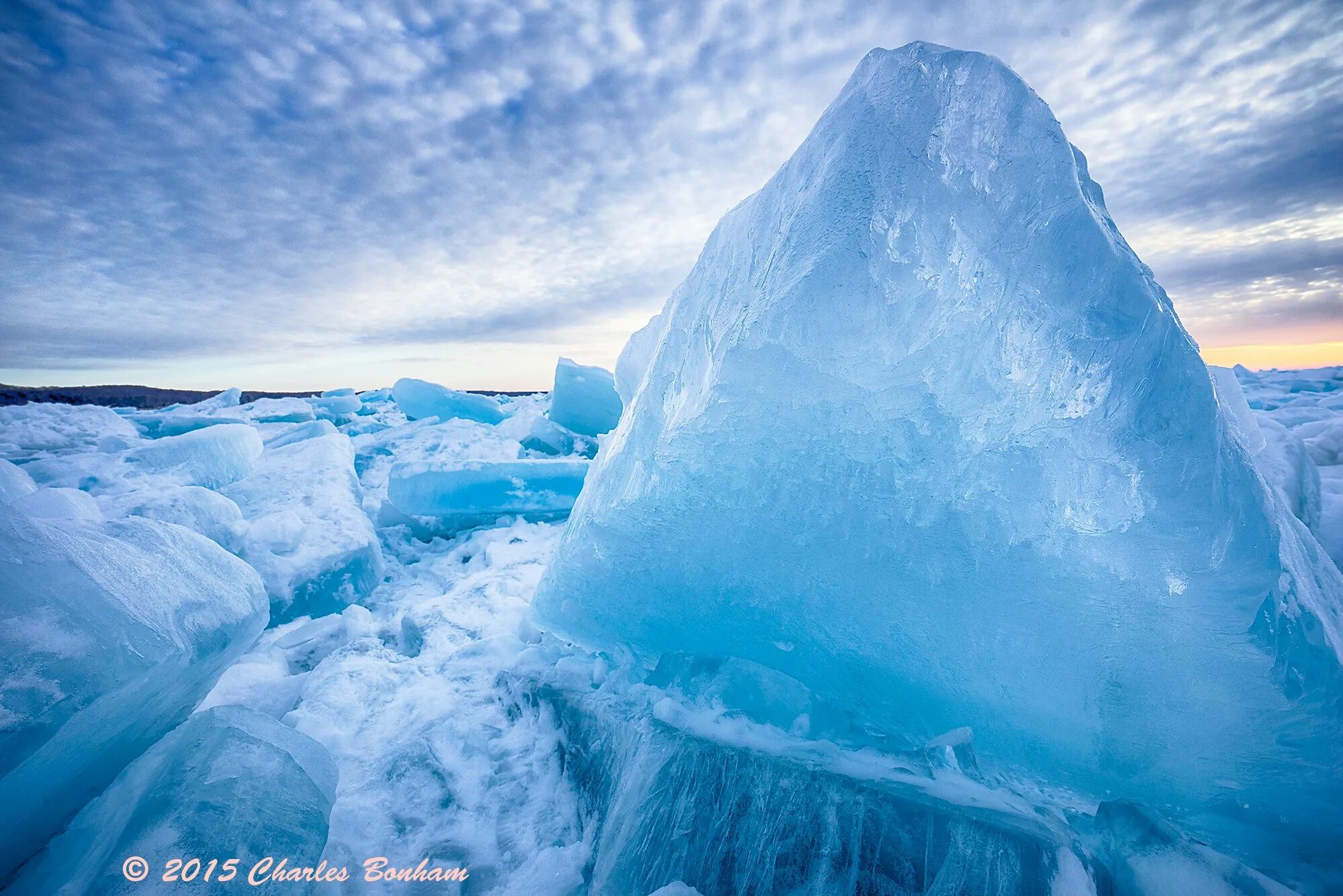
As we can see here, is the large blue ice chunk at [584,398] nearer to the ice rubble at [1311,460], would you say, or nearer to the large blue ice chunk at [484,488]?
the large blue ice chunk at [484,488]

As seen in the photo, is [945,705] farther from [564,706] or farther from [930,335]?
[564,706]

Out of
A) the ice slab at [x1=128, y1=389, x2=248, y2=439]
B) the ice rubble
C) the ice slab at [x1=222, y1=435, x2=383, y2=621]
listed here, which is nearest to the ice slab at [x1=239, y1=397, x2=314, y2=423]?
the ice slab at [x1=128, y1=389, x2=248, y2=439]

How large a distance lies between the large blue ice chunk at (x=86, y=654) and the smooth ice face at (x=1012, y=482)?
1.52 meters

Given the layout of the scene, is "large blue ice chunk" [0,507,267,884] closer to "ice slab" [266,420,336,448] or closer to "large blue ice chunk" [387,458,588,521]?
"large blue ice chunk" [387,458,588,521]

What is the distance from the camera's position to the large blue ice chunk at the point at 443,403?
10.5 meters

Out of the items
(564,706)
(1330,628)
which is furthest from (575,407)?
(1330,628)

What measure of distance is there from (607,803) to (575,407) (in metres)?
6.62

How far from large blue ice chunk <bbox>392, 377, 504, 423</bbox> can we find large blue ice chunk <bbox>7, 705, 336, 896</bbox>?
9.52 m

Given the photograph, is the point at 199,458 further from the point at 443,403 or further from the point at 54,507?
the point at 443,403

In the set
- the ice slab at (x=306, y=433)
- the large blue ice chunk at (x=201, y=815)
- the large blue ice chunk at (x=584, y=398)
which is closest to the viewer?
the large blue ice chunk at (x=201, y=815)

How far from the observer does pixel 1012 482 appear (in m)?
1.33

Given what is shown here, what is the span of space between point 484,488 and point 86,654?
3.12m

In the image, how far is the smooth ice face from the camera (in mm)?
1233

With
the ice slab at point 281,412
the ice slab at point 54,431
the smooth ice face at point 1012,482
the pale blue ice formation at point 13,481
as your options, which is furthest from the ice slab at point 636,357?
the ice slab at point 281,412
